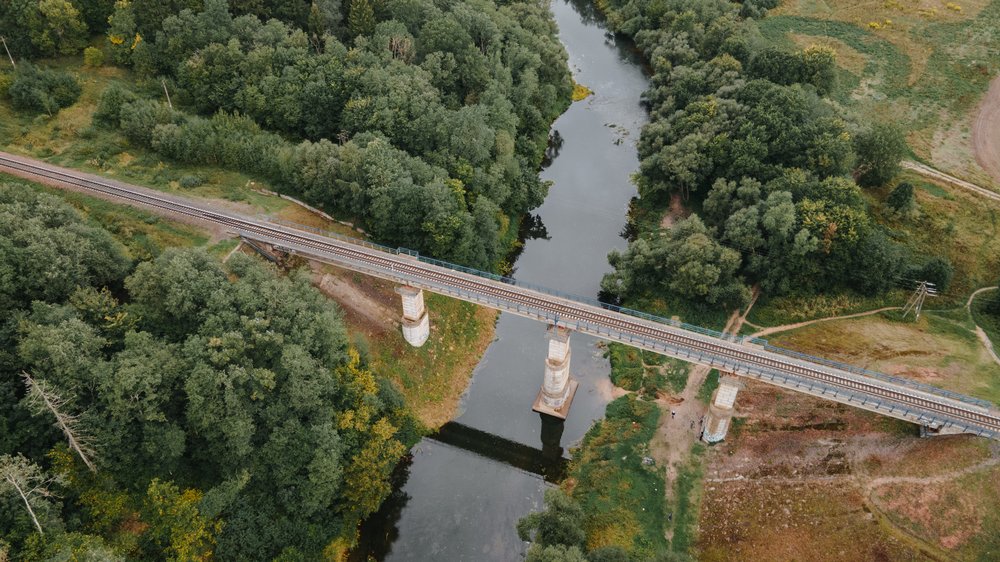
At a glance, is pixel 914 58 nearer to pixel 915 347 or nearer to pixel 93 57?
pixel 915 347

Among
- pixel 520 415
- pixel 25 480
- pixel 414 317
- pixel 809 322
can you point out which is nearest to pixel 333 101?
pixel 414 317

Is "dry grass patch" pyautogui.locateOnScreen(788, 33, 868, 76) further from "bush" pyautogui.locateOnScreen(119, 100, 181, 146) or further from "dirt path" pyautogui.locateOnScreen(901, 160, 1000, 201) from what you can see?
"bush" pyautogui.locateOnScreen(119, 100, 181, 146)

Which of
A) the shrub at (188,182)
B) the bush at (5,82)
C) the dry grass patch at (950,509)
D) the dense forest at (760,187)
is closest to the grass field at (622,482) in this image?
the dense forest at (760,187)

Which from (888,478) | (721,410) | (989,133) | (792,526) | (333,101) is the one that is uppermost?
(333,101)

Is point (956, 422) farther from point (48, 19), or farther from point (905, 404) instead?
point (48, 19)

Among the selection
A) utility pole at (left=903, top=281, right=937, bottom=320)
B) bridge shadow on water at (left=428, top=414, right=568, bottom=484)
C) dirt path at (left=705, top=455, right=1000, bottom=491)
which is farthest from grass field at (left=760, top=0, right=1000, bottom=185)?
bridge shadow on water at (left=428, top=414, right=568, bottom=484)
